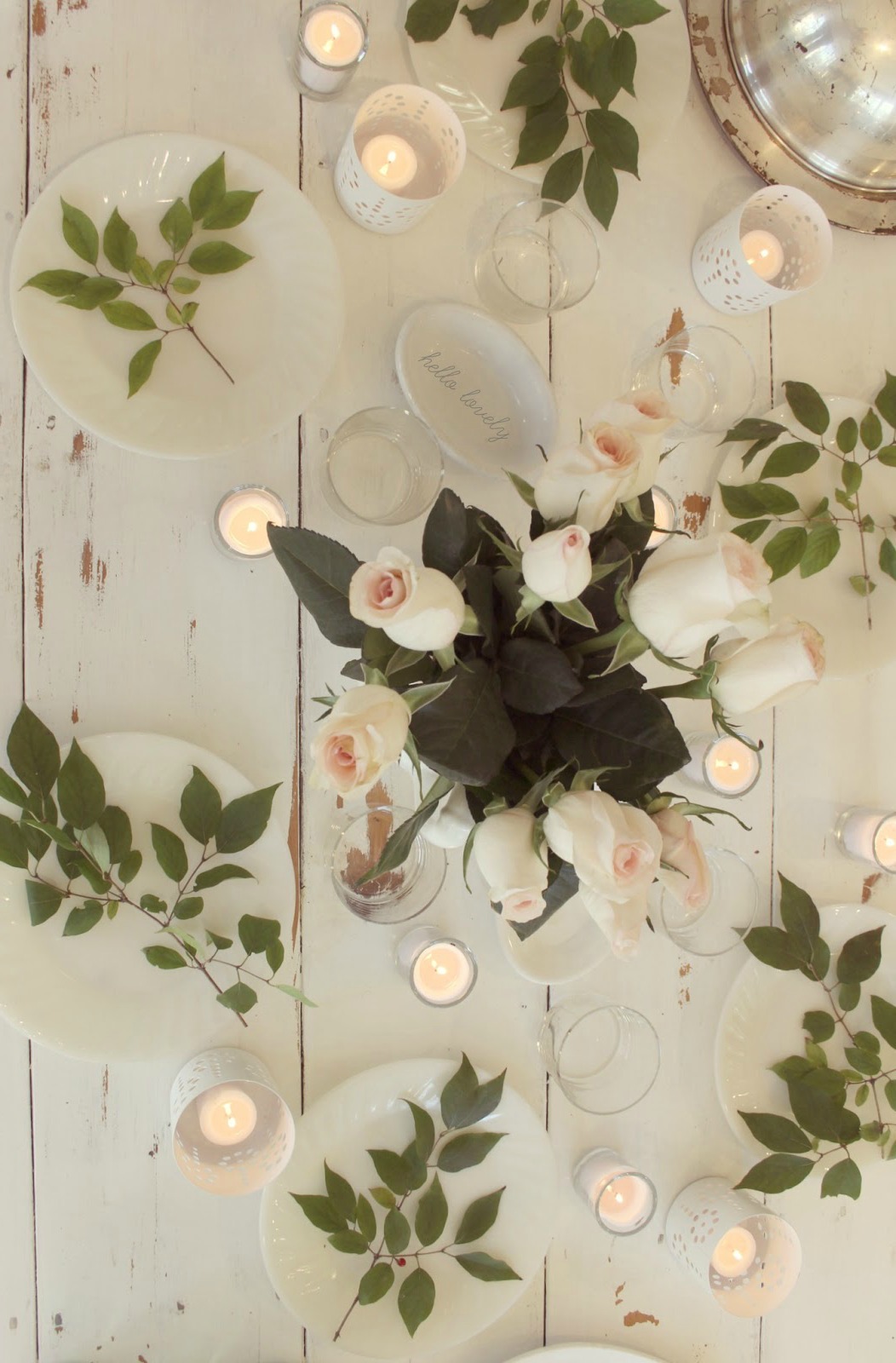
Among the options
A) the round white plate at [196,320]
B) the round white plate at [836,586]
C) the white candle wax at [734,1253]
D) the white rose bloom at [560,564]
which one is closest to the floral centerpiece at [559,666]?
the white rose bloom at [560,564]


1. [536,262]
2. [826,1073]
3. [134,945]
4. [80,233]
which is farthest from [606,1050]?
[80,233]

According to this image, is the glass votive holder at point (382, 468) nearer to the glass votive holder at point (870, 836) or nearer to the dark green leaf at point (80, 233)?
the dark green leaf at point (80, 233)

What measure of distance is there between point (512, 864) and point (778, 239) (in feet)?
2.33

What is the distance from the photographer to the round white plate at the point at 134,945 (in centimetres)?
80

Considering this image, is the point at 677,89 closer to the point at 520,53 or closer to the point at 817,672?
the point at 520,53

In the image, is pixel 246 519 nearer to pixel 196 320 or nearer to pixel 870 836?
pixel 196 320

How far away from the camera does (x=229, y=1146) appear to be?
0.81 metres

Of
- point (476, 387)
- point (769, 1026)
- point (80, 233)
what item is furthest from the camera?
point (769, 1026)

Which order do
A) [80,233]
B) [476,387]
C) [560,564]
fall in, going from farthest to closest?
[476,387] < [80,233] < [560,564]

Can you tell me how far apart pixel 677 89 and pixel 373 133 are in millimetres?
318

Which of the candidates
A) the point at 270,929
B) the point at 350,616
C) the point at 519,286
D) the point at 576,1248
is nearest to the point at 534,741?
the point at 350,616

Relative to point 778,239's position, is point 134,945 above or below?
below

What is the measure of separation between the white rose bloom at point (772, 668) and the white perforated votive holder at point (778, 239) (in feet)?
1.62

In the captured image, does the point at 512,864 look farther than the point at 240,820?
No
